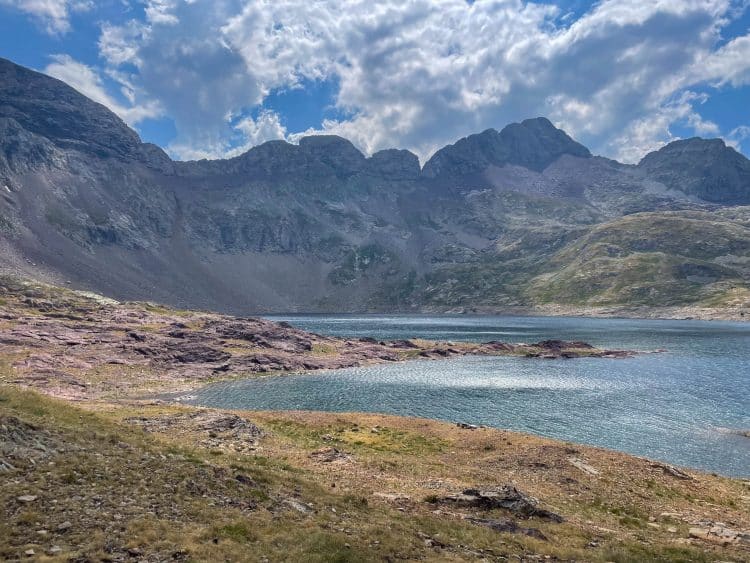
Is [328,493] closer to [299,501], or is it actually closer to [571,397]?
[299,501]

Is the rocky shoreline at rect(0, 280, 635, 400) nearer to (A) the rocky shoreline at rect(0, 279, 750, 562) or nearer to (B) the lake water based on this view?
(B) the lake water

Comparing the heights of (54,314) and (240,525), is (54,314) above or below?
above

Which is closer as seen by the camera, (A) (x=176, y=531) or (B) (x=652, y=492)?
(A) (x=176, y=531)

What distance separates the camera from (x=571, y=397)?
85125 millimetres

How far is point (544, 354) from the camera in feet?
471

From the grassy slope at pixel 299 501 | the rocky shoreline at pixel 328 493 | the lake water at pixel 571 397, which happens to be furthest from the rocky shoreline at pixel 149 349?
the grassy slope at pixel 299 501

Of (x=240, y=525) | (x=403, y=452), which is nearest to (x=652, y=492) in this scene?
(x=403, y=452)

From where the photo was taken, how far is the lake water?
5972cm

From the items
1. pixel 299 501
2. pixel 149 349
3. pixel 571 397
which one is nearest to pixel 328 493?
pixel 299 501

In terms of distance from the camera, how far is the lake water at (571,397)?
59719 mm

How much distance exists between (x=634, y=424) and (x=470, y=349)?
86.4 m

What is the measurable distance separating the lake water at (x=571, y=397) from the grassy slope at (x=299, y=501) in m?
Result: 19.7

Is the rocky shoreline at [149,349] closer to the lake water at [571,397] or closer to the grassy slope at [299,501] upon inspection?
the lake water at [571,397]

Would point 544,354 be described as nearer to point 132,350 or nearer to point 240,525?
point 132,350
